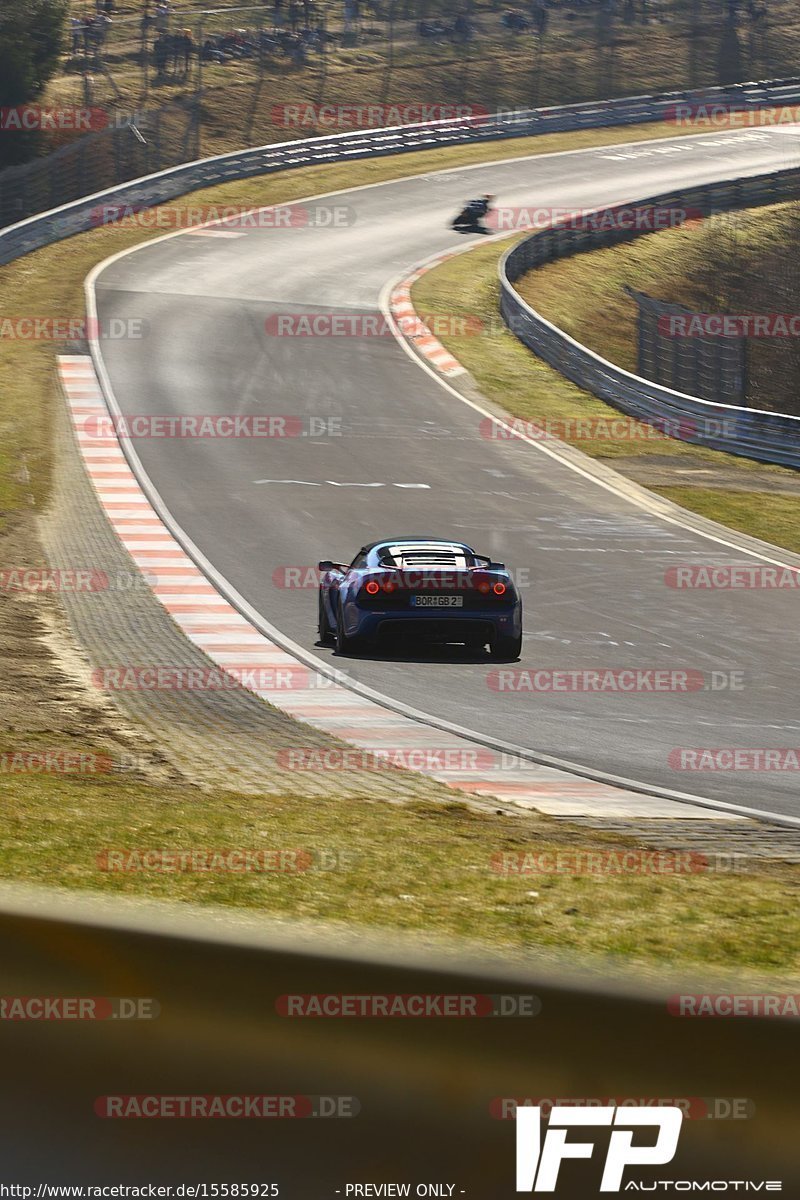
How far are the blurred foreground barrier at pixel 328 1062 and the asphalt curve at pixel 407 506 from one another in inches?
251

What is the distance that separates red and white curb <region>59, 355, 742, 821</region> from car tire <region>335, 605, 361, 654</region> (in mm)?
525

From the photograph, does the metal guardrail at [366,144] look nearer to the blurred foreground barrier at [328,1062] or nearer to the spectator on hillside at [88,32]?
the spectator on hillside at [88,32]

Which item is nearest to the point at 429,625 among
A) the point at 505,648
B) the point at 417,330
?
the point at 505,648

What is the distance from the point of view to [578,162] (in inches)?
2506

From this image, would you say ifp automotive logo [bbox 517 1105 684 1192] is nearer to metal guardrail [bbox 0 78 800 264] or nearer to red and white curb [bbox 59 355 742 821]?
red and white curb [bbox 59 355 742 821]

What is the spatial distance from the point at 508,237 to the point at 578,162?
14186 millimetres

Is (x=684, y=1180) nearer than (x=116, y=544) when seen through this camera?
Yes

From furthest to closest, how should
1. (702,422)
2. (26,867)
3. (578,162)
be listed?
1. (578,162)
2. (702,422)
3. (26,867)

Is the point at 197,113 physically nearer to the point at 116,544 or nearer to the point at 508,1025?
the point at 116,544

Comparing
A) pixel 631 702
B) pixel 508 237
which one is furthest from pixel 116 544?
pixel 508 237

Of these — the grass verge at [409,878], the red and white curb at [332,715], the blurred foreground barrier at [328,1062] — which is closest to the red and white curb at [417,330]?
the red and white curb at [332,715]

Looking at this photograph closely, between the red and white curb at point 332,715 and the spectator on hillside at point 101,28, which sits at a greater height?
the spectator on hillside at point 101,28

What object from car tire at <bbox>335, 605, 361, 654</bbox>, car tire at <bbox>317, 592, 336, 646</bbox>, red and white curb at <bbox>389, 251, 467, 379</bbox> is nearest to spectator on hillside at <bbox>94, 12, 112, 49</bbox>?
red and white curb at <bbox>389, 251, 467, 379</bbox>

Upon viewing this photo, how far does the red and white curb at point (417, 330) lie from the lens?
3669 cm
